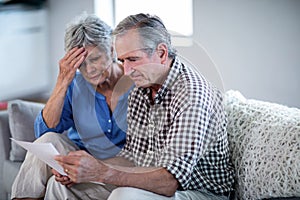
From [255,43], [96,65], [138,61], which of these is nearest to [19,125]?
[96,65]

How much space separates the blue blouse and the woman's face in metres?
0.06

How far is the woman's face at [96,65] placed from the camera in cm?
201

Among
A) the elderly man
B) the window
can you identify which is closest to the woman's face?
the elderly man

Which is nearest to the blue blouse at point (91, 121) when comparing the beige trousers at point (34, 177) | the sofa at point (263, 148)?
the beige trousers at point (34, 177)

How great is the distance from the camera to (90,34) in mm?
1988

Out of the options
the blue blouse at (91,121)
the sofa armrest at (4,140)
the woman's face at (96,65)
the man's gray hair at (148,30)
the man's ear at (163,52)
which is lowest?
the sofa armrest at (4,140)

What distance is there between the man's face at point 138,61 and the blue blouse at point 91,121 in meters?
0.26

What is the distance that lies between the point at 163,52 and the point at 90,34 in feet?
1.11

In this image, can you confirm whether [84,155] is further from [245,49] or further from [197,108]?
[245,49]

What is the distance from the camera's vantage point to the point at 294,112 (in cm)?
183

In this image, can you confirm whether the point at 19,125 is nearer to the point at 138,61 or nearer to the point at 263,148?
the point at 138,61

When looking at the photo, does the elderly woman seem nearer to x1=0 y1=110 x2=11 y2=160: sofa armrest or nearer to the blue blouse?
Result: the blue blouse

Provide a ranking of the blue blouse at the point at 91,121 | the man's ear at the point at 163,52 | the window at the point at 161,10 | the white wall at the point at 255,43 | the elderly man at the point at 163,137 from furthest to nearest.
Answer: the window at the point at 161,10 < the white wall at the point at 255,43 < the blue blouse at the point at 91,121 < the man's ear at the point at 163,52 < the elderly man at the point at 163,137

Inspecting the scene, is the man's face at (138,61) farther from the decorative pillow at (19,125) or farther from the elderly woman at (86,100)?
the decorative pillow at (19,125)
